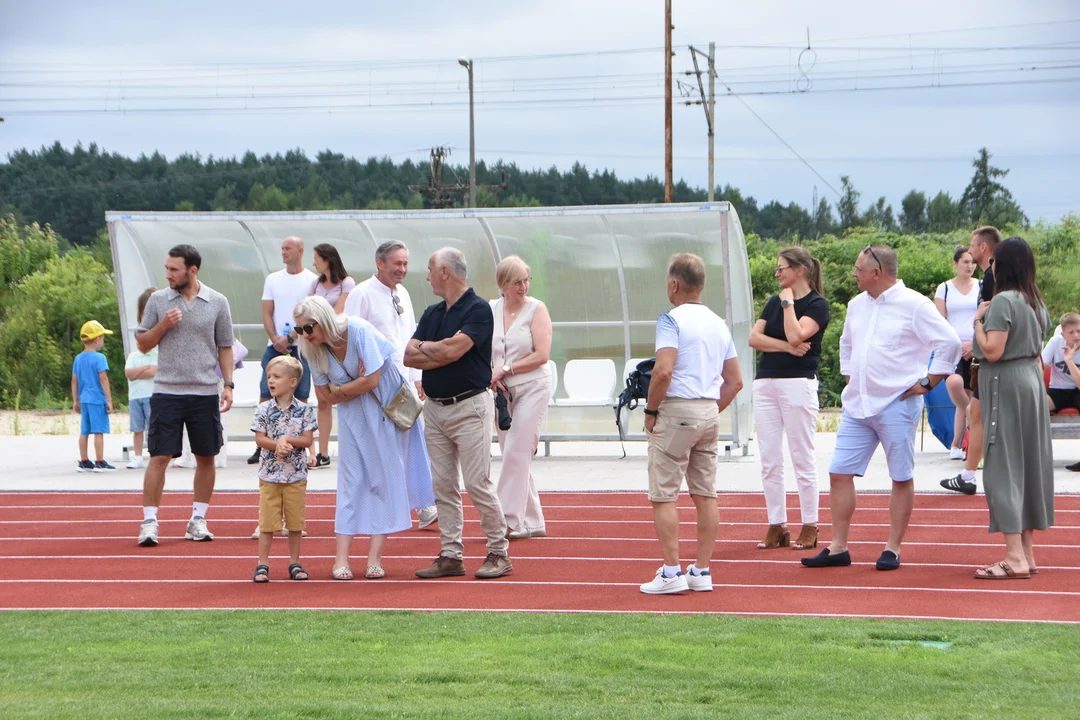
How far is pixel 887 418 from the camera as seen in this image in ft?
24.6

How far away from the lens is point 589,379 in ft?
50.2

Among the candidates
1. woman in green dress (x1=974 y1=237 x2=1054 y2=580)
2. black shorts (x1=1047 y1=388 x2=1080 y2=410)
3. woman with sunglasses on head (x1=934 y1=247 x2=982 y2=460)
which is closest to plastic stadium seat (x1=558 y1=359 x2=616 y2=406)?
woman with sunglasses on head (x1=934 y1=247 x2=982 y2=460)

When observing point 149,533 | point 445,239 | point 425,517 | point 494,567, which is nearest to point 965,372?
point 425,517

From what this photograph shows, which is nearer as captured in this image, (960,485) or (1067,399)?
(960,485)

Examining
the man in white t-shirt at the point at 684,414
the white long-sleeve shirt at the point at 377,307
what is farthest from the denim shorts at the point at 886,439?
the white long-sleeve shirt at the point at 377,307

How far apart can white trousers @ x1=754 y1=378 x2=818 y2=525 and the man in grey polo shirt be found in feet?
11.7

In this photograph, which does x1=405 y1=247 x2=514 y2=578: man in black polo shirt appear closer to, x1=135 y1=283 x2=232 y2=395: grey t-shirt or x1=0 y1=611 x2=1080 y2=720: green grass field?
x1=0 y1=611 x2=1080 y2=720: green grass field

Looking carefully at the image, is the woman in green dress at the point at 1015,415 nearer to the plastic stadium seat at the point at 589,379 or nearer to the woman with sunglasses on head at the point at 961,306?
the woman with sunglasses on head at the point at 961,306

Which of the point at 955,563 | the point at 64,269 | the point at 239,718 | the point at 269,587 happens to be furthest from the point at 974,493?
the point at 64,269

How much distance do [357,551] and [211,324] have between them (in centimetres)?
182

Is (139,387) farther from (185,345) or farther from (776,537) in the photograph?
(776,537)

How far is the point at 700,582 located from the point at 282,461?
98.7 inches

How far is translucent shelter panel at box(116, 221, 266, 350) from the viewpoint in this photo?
15.4m

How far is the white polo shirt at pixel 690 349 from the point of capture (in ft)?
22.5
